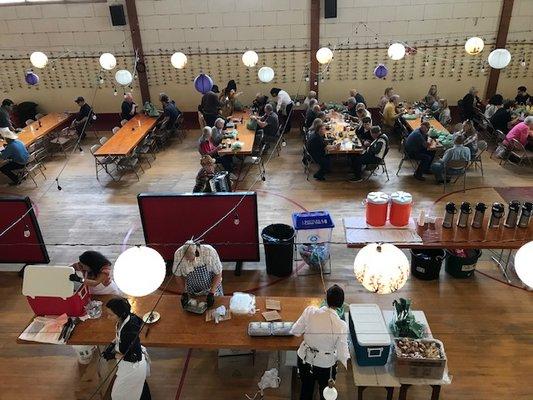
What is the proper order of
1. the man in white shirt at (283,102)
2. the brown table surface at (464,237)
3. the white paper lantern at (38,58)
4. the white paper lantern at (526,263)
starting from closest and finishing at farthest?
the white paper lantern at (526,263), the brown table surface at (464,237), the white paper lantern at (38,58), the man in white shirt at (283,102)

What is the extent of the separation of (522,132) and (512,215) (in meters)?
4.35

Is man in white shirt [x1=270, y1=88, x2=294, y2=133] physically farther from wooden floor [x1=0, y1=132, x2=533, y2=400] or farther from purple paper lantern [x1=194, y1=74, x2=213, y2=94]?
purple paper lantern [x1=194, y1=74, x2=213, y2=94]

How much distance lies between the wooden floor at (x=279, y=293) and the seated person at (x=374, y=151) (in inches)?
18.9

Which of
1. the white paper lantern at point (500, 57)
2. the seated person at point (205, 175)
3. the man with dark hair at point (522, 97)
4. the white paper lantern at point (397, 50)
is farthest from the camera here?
the man with dark hair at point (522, 97)

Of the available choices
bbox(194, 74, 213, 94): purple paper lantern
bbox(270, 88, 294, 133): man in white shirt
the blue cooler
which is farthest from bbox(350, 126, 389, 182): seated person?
the blue cooler

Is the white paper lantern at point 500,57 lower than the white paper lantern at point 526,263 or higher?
higher

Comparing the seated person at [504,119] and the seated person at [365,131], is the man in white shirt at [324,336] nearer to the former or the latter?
the seated person at [365,131]

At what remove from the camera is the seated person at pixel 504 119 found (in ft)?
34.3

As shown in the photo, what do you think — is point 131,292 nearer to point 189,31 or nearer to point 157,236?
point 157,236

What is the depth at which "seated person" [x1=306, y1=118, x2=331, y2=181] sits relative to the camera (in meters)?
9.17

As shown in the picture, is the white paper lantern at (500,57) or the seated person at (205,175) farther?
the white paper lantern at (500,57)

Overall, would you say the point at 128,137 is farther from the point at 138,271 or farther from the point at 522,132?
the point at 522,132

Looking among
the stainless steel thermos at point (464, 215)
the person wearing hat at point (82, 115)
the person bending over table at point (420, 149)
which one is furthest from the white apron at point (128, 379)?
the person wearing hat at point (82, 115)

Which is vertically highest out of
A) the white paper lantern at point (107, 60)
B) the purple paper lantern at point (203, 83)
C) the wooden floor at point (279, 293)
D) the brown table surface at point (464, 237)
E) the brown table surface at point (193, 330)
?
the white paper lantern at point (107, 60)
